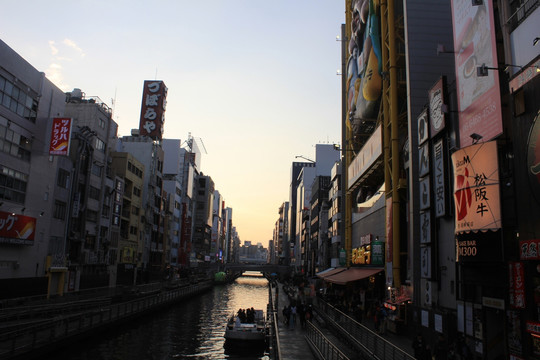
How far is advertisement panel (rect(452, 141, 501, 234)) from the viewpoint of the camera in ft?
56.3

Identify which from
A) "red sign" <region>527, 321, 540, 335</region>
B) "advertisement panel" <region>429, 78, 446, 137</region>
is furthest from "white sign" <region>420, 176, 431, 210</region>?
"red sign" <region>527, 321, 540, 335</region>

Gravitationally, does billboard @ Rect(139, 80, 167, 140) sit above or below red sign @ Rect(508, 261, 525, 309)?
above

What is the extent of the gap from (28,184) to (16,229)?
15.7 feet

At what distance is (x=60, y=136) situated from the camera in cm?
4175

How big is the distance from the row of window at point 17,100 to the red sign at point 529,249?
39700mm

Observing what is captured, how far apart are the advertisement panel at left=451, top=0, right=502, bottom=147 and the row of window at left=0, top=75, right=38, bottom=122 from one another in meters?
35.8

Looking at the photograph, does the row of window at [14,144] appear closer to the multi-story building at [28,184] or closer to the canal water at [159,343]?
the multi-story building at [28,184]

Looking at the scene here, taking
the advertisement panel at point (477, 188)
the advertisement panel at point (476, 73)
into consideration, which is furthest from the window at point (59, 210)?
the advertisement panel at point (476, 73)

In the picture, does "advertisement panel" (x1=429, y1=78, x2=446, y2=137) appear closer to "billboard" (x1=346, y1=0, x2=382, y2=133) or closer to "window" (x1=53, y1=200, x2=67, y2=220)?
"billboard" (x1=346, y1=0, x2=382, y2=133)

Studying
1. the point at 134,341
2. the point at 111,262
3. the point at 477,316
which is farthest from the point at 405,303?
the point at 111,262

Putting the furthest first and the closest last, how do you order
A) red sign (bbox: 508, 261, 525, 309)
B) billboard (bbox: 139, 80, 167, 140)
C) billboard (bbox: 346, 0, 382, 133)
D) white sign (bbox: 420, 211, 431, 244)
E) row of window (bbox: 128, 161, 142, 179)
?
billboard (bbox: 139, 80, 167, 140) → row of window (bbox: 128, 161, 142, 179) → billboard (bbox: 346, 0, 382, 133) → white sign (bbox: 420, 211, 431, 244) → red sign (bbox: 508, 261, 525, 309)

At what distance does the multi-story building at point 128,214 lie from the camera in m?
67.9

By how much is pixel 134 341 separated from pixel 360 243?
27412 mm

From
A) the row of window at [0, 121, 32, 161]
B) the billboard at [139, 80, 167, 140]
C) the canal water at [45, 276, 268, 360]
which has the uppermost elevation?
the billboard at [139, 80, 167, 140]
